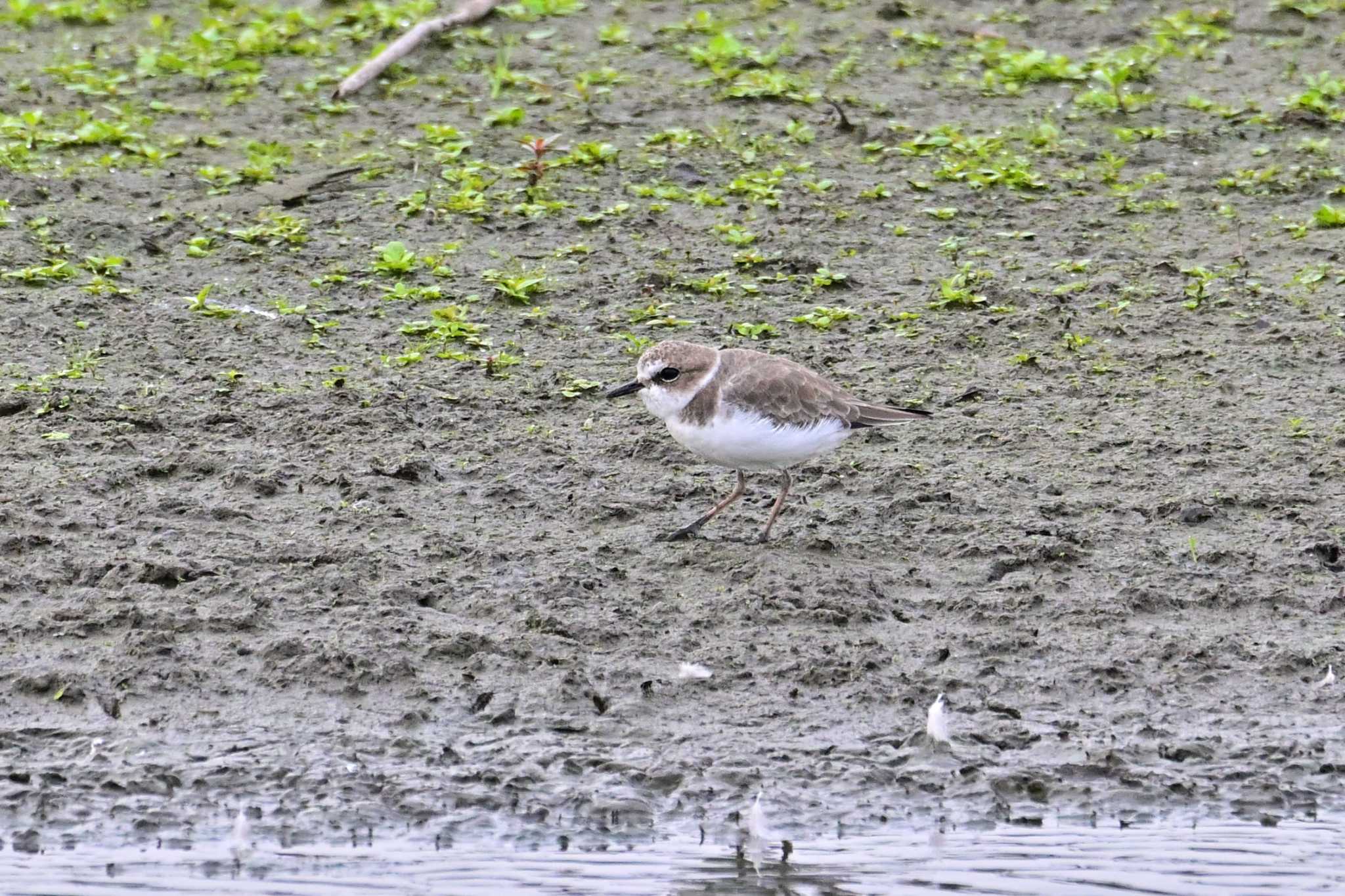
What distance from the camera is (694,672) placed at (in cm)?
704

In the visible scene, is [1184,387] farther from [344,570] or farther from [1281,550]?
[344,570]

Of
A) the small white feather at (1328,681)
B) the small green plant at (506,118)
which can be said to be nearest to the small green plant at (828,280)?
the small green plant at (506,118)

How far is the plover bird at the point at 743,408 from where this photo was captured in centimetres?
777

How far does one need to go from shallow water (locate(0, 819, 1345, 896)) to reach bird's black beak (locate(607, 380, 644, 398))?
235 cm

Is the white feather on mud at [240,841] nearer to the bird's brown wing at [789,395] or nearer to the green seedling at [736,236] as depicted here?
the bird's brown wing at [789,395]

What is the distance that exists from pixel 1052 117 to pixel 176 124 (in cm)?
595

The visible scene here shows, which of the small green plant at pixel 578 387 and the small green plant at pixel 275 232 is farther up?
the small green plant at pixel 275 232

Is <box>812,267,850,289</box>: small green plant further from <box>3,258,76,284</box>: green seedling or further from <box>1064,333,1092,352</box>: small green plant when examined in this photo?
<box>3,258,76,284</box>: green seedling

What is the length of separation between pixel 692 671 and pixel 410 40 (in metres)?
8.35

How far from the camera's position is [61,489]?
26.7ft

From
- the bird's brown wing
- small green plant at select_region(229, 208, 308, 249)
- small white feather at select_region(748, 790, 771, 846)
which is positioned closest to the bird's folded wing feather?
the bird's brown wing

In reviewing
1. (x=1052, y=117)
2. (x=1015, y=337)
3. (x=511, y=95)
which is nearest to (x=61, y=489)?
(x=1015, y=337)

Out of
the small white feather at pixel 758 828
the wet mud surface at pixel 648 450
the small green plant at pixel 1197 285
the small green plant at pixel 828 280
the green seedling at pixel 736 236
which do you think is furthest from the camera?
the green seedling at pixel 736 236

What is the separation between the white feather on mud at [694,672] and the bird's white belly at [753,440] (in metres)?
1.08
